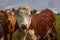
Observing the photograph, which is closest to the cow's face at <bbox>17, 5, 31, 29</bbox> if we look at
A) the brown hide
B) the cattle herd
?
the cattle herd

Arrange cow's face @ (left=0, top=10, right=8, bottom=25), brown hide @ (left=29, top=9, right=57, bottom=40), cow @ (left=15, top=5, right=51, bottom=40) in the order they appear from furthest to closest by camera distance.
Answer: cow's face @ (left=0, top=10, right=8, bottom=25) < brown hide @ (left=29, top=9, right=57, bottom=40) < cow @ (left=15, top=5, right=51, bottom=40)

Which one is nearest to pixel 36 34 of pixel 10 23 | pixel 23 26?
pixel 23 26

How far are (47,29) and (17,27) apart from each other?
4.84ft

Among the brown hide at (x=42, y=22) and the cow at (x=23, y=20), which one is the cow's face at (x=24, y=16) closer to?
the cow at (x=23, y=20)

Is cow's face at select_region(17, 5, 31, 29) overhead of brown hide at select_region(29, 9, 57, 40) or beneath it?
overhead

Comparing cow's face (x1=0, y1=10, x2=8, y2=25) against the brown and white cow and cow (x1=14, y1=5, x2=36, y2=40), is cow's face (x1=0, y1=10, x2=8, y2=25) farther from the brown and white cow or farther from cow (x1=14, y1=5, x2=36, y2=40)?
cow (x1=14, y1=5, x2=36, y2=40)

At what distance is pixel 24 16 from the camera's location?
6.70 metres

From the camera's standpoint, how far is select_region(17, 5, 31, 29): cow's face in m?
6.57

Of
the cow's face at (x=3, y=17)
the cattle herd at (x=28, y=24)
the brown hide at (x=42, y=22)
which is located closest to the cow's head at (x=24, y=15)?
the cattle herd at (x=28, y=24)

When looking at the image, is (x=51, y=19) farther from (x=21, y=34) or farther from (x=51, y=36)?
(x=21, y=34)

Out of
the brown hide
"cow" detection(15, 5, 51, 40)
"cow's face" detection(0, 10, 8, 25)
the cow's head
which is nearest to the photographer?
the cow's head

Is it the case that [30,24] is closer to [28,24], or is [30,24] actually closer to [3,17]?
[28,24]

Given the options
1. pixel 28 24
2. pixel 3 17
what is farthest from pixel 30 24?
pixel 3 17

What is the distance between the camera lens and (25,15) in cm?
672
